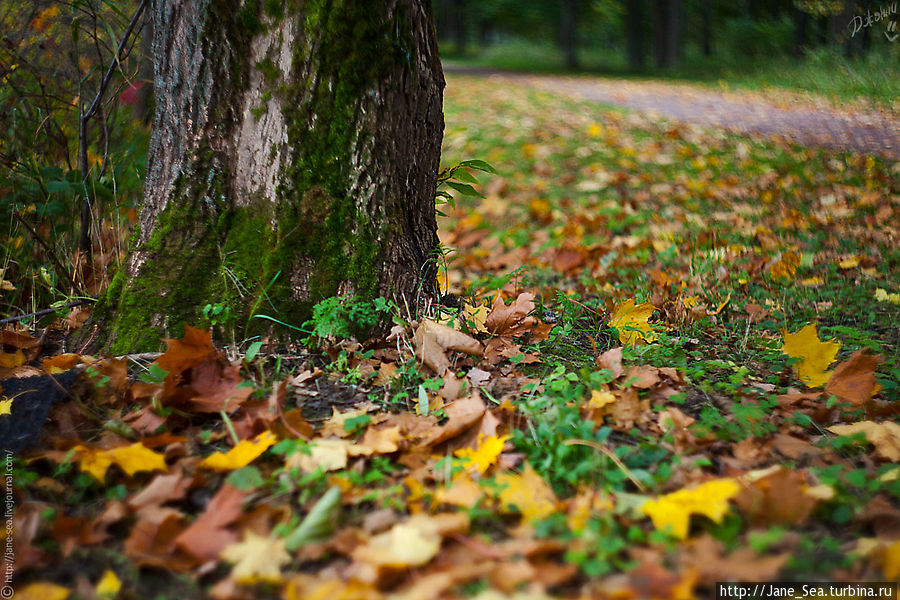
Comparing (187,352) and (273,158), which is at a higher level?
(273,158)

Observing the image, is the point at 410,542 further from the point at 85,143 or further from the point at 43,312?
Result: the point at 85,143

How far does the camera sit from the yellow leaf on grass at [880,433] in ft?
5.16

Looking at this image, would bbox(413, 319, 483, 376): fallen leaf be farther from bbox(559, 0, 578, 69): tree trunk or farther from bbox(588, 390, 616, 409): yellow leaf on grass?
bbox(559, 0, 578, 69): tree trunk

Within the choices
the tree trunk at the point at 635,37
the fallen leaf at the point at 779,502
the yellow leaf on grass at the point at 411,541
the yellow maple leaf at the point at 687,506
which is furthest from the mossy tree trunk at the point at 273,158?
the tree trunk at the point at 635,37

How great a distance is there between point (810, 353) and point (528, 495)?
1242 millimetres

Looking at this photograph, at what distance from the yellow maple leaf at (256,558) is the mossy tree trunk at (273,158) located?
3.10 ft

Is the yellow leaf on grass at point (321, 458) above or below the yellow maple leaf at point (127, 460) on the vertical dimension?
below

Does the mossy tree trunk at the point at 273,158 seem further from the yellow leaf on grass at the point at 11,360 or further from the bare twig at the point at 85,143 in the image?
the bare twig at the point at 85,143

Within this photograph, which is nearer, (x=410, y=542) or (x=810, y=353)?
(x=410, y=542)

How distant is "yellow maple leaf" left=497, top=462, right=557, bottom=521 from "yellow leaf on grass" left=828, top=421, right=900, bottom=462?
0.90 m

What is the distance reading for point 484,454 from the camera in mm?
1528

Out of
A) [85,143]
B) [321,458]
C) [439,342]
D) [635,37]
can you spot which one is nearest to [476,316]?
[439,342]

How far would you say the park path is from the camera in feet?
17.9

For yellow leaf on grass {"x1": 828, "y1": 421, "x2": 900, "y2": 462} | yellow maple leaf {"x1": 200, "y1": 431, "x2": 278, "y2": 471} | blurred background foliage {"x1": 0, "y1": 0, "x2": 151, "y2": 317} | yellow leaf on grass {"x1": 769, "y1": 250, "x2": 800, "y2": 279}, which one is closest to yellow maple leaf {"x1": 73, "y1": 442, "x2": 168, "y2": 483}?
yellow maple leaf {"x1": 200, "y1": 431, "x2": 278, "y2": 471}
